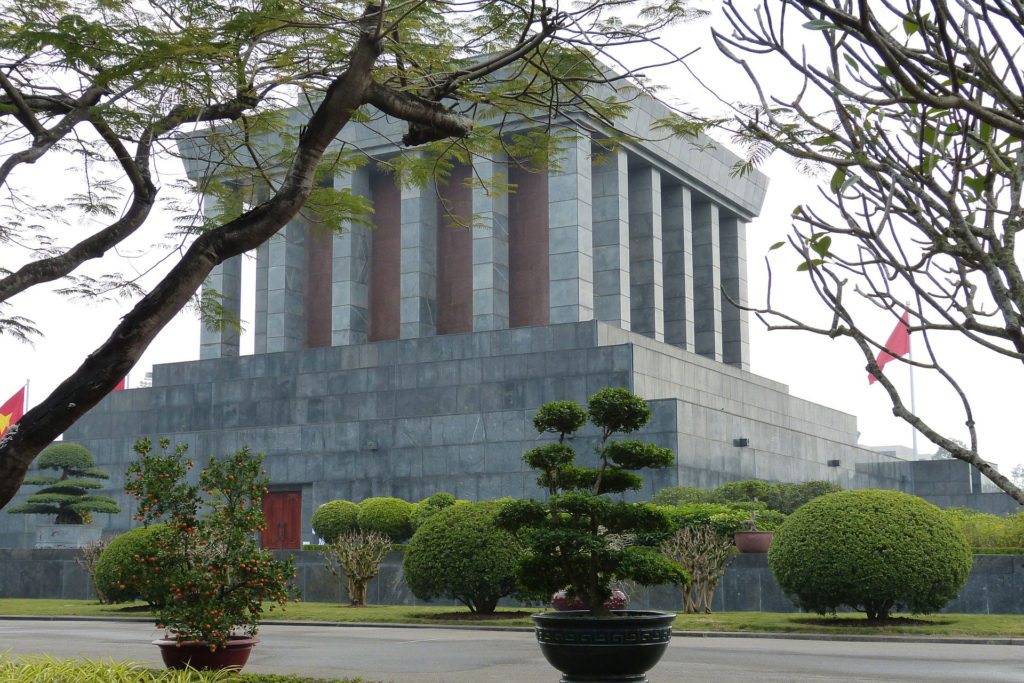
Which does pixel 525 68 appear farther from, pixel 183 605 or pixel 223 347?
pixel 223 347

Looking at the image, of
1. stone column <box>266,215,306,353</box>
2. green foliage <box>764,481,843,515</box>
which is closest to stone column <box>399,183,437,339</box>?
stone column <box>266,215,306,353</box>

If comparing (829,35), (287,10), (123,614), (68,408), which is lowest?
(123,614)

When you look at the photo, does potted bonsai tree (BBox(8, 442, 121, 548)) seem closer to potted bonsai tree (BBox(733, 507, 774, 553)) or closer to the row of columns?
the row of columns

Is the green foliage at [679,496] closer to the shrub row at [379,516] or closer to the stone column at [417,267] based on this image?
the shrub row at [379,516]

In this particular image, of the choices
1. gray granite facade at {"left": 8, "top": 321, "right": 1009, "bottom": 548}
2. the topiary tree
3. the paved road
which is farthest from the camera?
the topiary tree

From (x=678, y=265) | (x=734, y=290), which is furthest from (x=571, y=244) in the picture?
(x=734, y=290)

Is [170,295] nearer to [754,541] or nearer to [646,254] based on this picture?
[754,541]

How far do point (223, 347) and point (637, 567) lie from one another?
130 feet

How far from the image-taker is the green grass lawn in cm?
1858

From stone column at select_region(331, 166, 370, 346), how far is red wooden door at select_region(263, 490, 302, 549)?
7453 millimetres

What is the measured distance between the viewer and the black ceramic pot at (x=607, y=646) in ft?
34.2

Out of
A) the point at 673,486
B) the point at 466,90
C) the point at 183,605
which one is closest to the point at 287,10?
the point at 466,90

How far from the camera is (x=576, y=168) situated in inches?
1652

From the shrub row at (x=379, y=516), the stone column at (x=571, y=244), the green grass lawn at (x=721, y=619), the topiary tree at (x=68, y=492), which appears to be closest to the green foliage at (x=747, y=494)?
the shrub row at (x=379, y=516)
